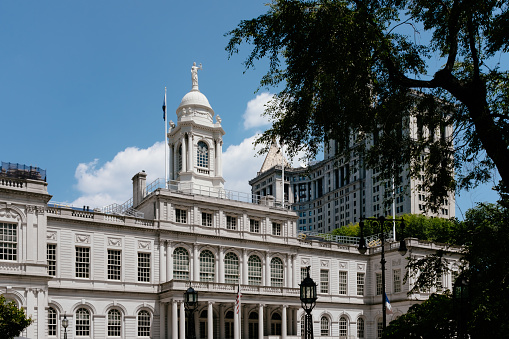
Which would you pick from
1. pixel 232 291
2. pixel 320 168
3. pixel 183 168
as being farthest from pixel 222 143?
pixel 320 168

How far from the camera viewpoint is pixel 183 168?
65.2 metres

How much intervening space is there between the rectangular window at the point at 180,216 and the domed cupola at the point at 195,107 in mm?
12577

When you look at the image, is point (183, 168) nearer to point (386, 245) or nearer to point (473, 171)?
point (386, 245)

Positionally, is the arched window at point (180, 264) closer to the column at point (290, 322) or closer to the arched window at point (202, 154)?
the column at point (290, 322)

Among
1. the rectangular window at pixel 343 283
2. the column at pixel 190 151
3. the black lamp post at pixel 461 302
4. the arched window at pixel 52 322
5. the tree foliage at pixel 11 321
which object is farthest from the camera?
the rectangular window at pixel 343 283

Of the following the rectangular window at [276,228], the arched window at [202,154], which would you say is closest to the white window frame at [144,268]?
the arched window at [202,154]

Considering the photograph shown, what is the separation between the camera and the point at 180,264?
186 feet

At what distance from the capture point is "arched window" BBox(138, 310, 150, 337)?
53750mm

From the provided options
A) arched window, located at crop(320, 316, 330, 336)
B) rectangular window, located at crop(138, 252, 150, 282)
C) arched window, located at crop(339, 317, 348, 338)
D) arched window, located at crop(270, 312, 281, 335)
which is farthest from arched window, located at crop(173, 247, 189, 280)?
arched window, located at crop(339, 317, 348, 338)

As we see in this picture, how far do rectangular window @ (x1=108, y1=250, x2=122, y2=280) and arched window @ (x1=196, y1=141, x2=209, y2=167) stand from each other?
15555mm

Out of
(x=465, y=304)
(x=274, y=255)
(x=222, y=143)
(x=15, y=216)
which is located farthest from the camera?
(x=222, y=143)

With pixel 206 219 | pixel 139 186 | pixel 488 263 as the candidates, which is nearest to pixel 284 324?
pixel 206 219

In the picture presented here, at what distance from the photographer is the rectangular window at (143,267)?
5475 centimetres

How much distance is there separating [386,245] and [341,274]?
5.97 metres
